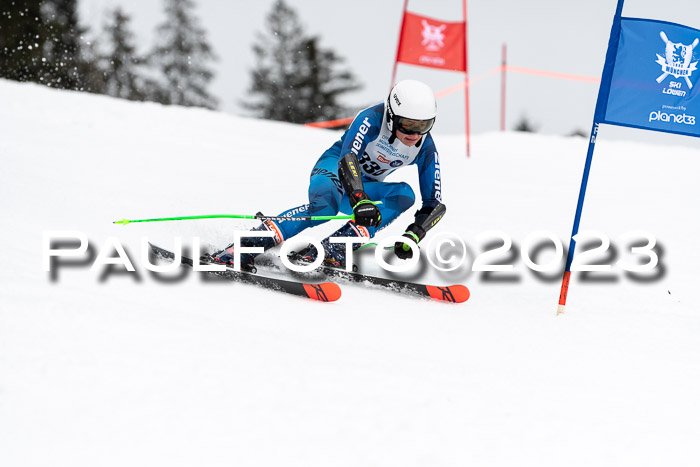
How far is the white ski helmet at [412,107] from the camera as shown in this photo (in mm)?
3889

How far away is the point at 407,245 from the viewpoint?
401cm

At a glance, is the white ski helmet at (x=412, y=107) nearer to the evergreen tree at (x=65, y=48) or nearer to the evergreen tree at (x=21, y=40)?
the evergreen tree at (x=21, y=40)

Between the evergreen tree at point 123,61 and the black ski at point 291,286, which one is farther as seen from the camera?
the evergreen tree at point 123,61

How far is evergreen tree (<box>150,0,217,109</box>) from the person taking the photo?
27875 millimetres

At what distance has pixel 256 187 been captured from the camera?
23.1 feet

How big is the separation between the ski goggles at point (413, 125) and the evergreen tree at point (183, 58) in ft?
83.0

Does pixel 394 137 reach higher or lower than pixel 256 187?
higher

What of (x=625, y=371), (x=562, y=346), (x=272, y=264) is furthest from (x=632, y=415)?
(x=272, y=264)

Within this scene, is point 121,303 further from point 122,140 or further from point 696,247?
point 122,140

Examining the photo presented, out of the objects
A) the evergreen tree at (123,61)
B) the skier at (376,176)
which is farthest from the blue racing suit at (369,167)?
the evergreen tree at (123,61)

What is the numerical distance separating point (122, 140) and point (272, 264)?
15.4ft

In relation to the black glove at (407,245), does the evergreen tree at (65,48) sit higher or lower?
higher

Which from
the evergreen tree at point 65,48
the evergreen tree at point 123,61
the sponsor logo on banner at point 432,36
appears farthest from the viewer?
the evergreen tree at point 123,61

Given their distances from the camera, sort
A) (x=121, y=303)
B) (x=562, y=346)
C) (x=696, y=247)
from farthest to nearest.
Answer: (x=696, y=247)
(x=562, y=346)
(x=121, y=303)
